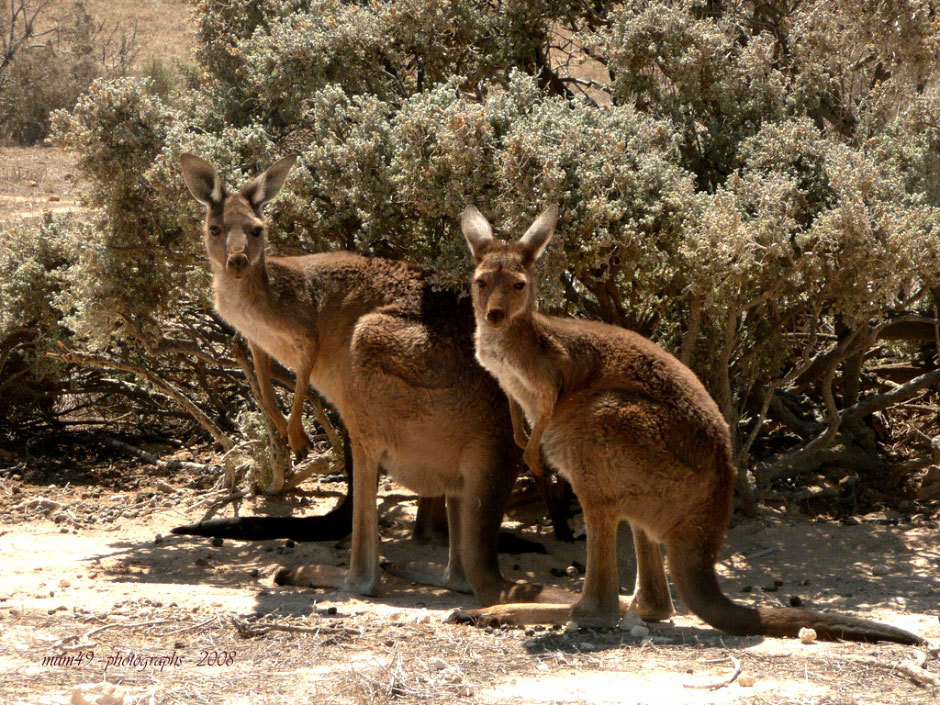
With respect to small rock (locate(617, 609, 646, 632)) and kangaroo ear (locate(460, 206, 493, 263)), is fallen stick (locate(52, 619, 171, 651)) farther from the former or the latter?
kangaroo ear (locate(460, 206, 493, 263))

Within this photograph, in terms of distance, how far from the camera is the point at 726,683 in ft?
14.0

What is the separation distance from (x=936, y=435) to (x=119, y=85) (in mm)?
6629

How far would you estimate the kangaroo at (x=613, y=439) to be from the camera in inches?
203

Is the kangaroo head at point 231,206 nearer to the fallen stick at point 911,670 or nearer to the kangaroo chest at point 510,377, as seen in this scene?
the kangaroo chest at point 510,377

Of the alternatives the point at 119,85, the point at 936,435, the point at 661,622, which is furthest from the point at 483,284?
the point at 936,435

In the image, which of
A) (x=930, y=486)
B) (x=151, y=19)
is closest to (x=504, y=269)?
(x=930, y=486)

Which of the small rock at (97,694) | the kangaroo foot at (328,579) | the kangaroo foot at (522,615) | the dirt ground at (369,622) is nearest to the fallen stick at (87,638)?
the dirt ground at (369,622)

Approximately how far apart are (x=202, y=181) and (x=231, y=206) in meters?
0.25

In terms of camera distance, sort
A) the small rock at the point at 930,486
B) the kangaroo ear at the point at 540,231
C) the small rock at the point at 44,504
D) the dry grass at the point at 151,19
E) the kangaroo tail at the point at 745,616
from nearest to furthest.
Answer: the kangaroo tail at the point at 745,616
the kangaroo ear at the point at 540,231
the small rock at the point at 930,486
the small rock at the point at 44,504
the dry grass at the point at 151,19

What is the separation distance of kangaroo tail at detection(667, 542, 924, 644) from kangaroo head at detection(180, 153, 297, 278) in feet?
9.22

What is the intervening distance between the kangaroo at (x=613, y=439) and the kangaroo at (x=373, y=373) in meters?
0.75

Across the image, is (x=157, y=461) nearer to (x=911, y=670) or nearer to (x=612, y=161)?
(x=612, y=161)

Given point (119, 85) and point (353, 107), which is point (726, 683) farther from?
point (119, 85)

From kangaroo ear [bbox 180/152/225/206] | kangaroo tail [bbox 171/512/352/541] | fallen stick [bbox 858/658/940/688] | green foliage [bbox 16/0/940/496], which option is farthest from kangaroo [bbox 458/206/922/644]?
kangaroo tail [bbox 171/512/352/541]
